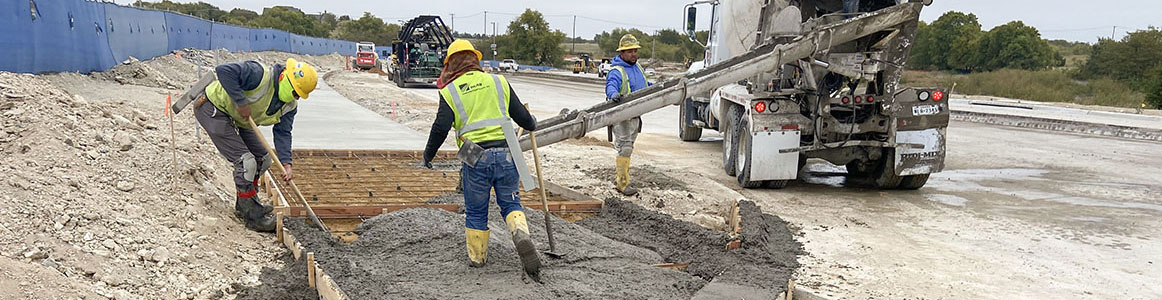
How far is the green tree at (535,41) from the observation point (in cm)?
6862

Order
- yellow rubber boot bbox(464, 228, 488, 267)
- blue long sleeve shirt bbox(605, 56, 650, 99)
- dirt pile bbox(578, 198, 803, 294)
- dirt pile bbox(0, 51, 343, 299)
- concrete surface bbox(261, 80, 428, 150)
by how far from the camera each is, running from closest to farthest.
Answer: dirt pile bbox(0, 51, 343, 299) → yellow rubber boot bbox(464, 228, 488, 267) → dirt pile bbox(578, 198, 803, 294) → blue long sleeve shirt bbox(605, 56, 650, 99) → concrete surface bbox(261, 80, 428, 150)

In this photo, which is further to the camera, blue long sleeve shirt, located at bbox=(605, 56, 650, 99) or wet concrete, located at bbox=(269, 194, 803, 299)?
blue long sleeve shirt, located at bbox=(605, 56, 650, 99)

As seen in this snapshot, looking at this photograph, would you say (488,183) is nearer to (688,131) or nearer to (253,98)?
(253,98)

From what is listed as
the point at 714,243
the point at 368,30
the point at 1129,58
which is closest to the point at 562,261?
the point at 714,243

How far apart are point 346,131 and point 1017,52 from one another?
3878 centimetres

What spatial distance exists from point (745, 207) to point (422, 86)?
79.4 ft

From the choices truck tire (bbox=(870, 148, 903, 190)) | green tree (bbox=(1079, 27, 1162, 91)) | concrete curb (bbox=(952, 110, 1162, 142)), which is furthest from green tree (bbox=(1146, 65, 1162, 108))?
truck tire (bbox=(870, 148, 903, 190))

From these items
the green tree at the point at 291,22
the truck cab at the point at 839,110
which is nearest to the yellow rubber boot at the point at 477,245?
the truck cab at the point at 839,110

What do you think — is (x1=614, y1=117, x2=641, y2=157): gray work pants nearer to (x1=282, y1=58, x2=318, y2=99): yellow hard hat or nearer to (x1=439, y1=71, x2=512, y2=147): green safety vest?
(x1=282, y1=58, x2=318, y2=99): yellow hard hat

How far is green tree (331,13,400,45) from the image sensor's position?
85312 mm

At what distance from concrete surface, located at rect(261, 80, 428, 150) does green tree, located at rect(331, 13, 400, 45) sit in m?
70.5

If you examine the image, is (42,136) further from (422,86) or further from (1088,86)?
(1088,86)

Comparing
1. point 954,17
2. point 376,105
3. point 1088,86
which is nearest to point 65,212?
point 376,105

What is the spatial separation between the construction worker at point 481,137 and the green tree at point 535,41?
64.4 m
